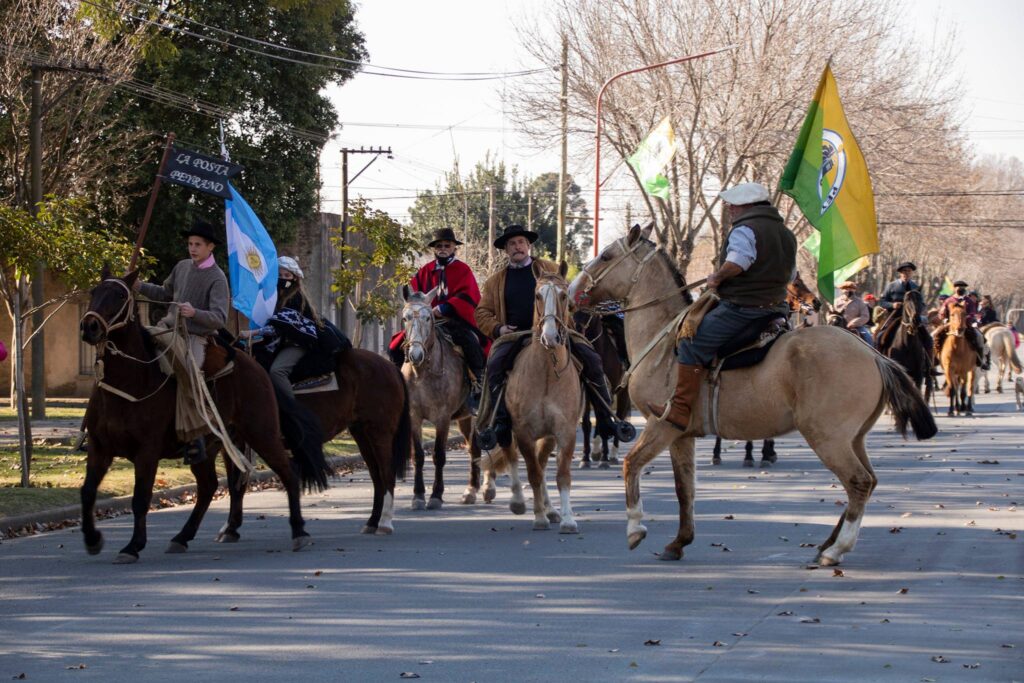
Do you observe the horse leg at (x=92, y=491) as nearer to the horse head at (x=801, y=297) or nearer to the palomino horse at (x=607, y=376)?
the palomino horse at (x=607, y=376)

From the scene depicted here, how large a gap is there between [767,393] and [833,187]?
4499 millimetres

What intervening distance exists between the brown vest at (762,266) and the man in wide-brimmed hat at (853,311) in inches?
578

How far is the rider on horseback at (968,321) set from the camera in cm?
3081

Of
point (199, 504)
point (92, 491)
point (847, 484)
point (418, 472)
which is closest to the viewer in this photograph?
point (847, 484)

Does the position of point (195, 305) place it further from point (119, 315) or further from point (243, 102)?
point (243, 102)

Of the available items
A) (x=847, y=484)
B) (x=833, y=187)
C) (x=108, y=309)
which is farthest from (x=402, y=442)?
(x=833, y=187)

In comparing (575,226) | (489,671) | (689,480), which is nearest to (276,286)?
(689,480)

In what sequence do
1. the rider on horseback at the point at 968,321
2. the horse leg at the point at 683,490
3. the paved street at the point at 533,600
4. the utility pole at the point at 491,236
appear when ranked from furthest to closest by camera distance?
the utility pole at the point at 491,236
the rider on horseback at the point at 968,321
the horse leg at the point at 683,490
the paved street at the point at 533,600

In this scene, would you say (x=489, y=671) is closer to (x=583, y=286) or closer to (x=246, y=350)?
(x=583, y=286)

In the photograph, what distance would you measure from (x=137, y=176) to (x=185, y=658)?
28399 mm

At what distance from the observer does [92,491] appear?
10820 mm

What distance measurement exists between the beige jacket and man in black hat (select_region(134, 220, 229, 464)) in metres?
2.81

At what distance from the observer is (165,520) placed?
46.0 feet

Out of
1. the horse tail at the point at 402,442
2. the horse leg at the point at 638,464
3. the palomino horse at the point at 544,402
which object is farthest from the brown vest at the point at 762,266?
the horse tail at the point at 402,442
